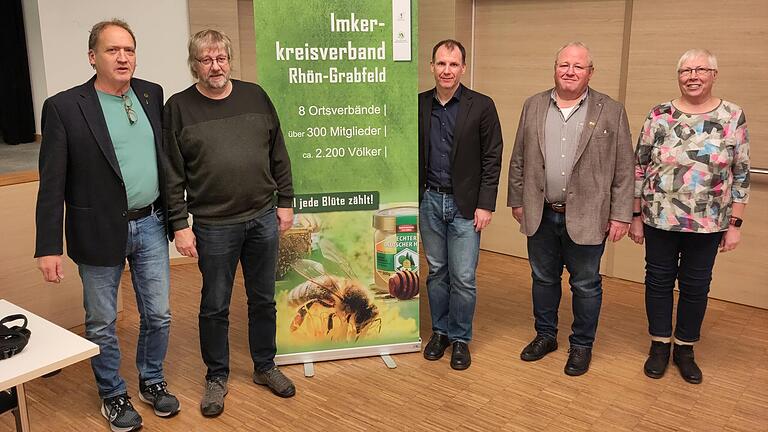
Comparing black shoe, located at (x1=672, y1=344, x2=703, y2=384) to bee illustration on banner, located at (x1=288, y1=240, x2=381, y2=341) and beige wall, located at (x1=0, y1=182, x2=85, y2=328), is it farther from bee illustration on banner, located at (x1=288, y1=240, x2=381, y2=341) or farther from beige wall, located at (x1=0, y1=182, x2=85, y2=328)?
beige wall, located at (x1=0, y1=182, x2=85, y2=328)

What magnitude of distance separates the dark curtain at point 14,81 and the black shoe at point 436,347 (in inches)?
138

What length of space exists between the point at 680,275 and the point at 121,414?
102 inches

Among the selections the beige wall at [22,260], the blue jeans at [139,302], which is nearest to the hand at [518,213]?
the blue jeans at [139,302]

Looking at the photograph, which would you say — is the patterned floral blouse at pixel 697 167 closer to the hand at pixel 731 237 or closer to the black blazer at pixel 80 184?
the hand at pixel 731 237

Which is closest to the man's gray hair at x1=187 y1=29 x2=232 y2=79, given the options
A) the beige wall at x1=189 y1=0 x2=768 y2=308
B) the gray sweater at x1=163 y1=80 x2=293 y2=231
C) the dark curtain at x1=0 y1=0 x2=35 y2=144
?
the gray sweater at x1=163 y1=80 x2=293 y2=231

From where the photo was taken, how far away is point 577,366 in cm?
338

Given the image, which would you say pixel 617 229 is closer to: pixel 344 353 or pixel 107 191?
pixel 344 353

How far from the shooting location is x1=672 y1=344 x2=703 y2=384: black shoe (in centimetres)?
327

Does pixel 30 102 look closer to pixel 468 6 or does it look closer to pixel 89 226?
pixel 89 226

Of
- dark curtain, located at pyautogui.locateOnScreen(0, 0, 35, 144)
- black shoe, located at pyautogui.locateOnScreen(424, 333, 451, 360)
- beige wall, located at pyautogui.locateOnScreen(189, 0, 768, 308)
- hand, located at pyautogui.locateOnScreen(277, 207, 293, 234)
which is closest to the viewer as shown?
hand, located at pyautogui.locateOnScreen(277, 207, 293, 234)

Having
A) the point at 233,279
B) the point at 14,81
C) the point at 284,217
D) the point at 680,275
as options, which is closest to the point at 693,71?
the point at 680,275

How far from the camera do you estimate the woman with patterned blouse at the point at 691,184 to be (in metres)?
3.00

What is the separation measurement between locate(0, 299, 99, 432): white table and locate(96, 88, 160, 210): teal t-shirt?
0.70 m

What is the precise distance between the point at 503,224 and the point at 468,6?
1682 millimetres
